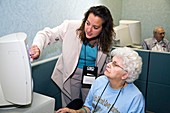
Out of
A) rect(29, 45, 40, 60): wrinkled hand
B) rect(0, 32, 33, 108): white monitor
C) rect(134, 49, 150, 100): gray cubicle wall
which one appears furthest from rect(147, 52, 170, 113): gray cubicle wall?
rect(0, 32, 33, 108): white monitor

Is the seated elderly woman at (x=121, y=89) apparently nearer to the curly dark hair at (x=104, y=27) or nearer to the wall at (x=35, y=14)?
the curly dark hair at (x=104, y=27)

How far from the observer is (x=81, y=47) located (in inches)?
69.1

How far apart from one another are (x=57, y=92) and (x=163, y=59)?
1319 mm

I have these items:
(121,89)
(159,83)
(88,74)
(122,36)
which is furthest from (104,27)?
(159,83)

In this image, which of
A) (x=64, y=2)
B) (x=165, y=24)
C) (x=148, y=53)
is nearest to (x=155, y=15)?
(x=165, y=24)

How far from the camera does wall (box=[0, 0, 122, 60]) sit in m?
1.55

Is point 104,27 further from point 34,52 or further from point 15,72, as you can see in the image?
point 15,72

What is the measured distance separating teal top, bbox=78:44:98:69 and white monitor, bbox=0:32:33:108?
0.80 metres

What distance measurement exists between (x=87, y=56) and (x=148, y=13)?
3.29 metres

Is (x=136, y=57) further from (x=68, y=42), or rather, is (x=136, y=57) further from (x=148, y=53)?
(x=148, y=53)

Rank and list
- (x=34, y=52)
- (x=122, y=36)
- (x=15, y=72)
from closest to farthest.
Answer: (x=15, y=72), (x=34, y=52), (x=122, y=36)

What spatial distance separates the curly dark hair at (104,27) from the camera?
1640 millimetres

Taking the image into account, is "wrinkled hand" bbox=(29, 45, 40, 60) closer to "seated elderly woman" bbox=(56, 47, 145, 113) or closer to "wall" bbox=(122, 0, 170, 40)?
"seated elderly woman" bbox=(56, 47, 145, 113)

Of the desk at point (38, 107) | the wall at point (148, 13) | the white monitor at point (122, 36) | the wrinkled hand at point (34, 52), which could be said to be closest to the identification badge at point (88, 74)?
the wrinkled hand at point (34, 52)
